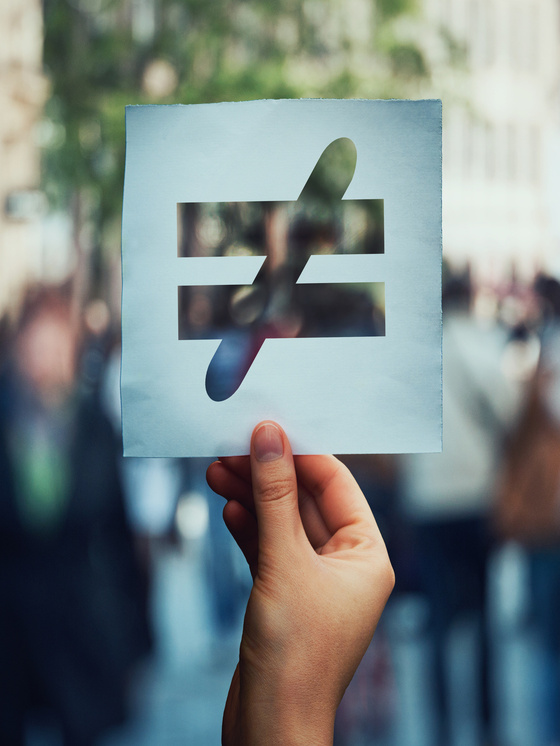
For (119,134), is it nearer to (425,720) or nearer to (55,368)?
(55,368)

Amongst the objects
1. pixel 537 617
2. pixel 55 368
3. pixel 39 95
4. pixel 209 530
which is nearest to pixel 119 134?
pixel 39 95

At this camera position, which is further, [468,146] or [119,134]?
[468,146]

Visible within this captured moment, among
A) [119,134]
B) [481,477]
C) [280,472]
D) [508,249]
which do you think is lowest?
[481,477]

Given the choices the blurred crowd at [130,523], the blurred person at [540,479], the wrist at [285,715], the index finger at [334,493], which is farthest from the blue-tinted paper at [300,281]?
the blurred person at [540,479]

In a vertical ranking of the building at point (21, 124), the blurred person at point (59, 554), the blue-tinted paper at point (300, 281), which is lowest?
the blurred person at point (59, 554)

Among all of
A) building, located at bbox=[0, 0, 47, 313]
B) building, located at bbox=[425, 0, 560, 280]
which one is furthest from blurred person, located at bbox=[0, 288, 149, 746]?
building, located at bbox=[425, 0, 560, 280]

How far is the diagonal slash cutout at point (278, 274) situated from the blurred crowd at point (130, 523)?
459 mm

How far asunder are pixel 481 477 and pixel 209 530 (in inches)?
58.4

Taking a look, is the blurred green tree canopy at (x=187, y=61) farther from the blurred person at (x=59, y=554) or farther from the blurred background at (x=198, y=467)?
the blurred person at (x=59, y=554)

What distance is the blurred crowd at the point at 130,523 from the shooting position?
2.43 m

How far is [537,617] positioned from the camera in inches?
118

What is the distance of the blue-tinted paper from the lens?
100 cm

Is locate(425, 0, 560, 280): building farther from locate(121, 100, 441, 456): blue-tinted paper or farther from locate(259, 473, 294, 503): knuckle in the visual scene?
locate(259, 473, 294, 503): knuckle

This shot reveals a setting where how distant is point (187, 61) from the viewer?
11.8 feet
